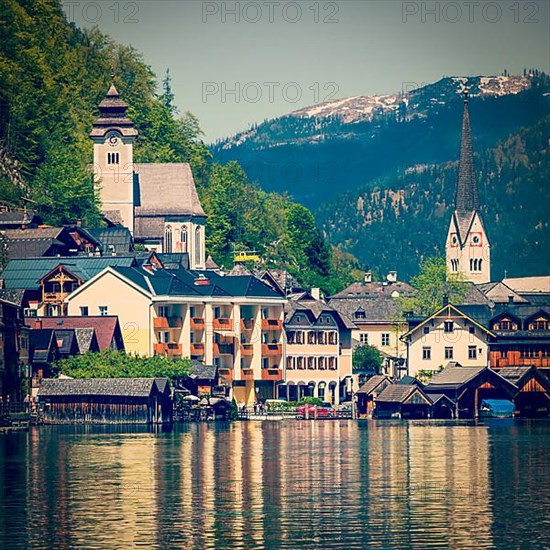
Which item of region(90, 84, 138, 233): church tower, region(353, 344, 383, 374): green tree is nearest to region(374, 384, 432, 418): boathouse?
region(353, 344, 383, 374): green tree

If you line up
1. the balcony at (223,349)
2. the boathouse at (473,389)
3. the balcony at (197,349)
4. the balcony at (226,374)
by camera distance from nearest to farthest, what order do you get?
the boathouse at (473,389) → the balcony at (197,349) → the balcony at (226,374) → the balcony at (223,349)

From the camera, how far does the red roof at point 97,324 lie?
13938 cm

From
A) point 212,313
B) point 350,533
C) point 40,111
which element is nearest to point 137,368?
point 212,313

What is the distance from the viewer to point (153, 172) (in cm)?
18825

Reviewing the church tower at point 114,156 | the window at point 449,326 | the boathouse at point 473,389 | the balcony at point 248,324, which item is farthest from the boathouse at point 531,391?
the church tower at point 114,156

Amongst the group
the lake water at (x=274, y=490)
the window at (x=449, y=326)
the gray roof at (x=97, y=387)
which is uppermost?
the window at (x=449, y=326)

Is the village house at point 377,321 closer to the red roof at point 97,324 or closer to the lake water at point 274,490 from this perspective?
the red roof at point 97,324

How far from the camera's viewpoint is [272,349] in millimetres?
158375

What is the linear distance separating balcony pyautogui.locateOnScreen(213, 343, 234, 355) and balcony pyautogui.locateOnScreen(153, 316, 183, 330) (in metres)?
4.52

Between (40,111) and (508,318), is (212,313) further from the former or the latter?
(40,111)

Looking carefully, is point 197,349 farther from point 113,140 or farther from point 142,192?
point 142,192

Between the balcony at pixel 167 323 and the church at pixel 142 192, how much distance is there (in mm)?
31170

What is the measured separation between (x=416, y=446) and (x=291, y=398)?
5827cm

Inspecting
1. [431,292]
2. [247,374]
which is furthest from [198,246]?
[247,374]
